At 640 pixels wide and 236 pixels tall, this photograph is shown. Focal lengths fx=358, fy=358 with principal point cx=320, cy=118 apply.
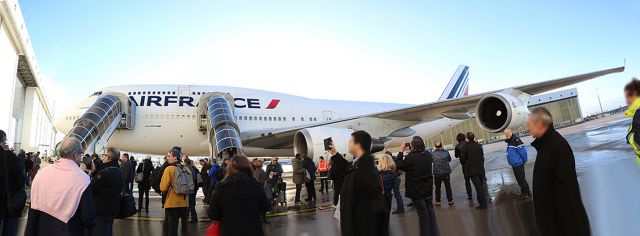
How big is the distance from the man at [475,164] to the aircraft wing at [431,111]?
2.66 metres

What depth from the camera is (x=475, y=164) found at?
647 centimetres

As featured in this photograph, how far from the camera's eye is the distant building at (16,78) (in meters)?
21.3

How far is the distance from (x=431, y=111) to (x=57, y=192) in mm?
9648

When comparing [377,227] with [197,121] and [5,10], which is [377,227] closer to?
[197,121]

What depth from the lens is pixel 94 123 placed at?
421 inches

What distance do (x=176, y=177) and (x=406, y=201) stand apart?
202 inches

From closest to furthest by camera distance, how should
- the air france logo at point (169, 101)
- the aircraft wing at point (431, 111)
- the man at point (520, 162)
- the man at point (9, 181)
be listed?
the man at point (9, 181) < the man at point (520, 162) < the aircraft wing at point (431, 111) < the air france logo at point (169, 101)

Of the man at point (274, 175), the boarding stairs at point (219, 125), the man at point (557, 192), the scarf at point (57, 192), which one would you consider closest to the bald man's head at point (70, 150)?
the scarf at point (57, 192)

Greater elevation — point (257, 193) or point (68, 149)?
point (68, 149)

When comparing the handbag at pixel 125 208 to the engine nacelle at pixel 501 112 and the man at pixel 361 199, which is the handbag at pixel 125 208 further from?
the engine nacelle at pixel 501 112

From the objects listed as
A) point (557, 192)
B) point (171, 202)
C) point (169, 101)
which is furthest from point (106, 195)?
point (169, 101)

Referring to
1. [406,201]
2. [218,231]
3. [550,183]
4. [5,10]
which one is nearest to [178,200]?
[218,231]

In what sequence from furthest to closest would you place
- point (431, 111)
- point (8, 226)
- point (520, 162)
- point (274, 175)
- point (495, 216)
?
point (431, 111), point (274, 175), point (520, 162), point (495, 216), point (8, 226)

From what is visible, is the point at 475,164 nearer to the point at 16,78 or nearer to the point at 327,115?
the point at 327,115
